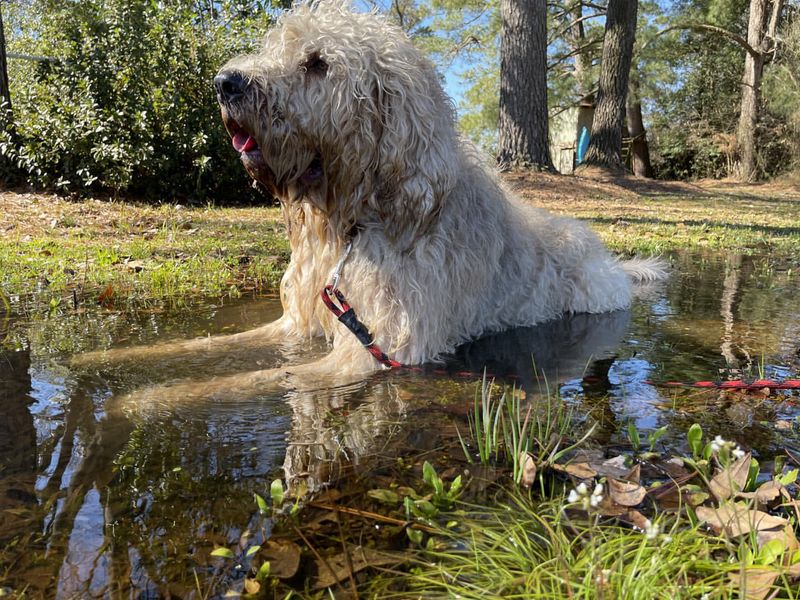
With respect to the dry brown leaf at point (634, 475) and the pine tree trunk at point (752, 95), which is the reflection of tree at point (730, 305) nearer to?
the dry brown leaf at point (634, 475)

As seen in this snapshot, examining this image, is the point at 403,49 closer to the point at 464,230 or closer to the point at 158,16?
the point at 464,230

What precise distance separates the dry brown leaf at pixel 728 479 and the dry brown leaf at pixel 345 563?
1.01 metres

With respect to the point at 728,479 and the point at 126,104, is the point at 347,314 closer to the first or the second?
the point at 728,479

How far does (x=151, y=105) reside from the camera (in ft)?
35.9

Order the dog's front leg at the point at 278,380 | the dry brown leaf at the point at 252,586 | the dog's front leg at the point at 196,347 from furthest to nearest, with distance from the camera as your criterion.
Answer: the dog's front leg at the point at 196,347 < the dog's front leg at the point at 278,380 < the dry brown leaf at the point at 252,586

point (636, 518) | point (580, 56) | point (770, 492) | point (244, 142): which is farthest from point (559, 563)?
point (580, 56)

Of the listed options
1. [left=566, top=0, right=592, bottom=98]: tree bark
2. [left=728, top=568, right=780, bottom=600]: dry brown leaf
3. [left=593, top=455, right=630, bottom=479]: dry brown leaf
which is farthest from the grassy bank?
[left=566, top=0, right=592, bottom=98]: tree bark

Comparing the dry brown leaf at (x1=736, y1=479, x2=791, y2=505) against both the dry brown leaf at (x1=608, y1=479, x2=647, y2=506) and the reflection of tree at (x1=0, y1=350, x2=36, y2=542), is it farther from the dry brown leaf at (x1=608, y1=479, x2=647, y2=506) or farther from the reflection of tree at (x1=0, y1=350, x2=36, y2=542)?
the reflection of tree at (x1=0, y1=350, x2=36, y2=542)

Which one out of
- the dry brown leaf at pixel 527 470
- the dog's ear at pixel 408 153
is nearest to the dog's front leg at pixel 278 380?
the dog's ear at pixel 408 153

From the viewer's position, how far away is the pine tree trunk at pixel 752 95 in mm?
25078

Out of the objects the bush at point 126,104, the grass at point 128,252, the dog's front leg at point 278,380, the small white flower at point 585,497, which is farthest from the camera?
the bush at point 126,104

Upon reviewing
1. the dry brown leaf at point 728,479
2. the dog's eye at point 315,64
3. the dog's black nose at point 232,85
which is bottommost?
the dry brown leaf at point 728,479

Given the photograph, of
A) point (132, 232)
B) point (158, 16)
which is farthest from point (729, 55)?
point (132, 232)

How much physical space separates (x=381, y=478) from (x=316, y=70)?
222 cm
